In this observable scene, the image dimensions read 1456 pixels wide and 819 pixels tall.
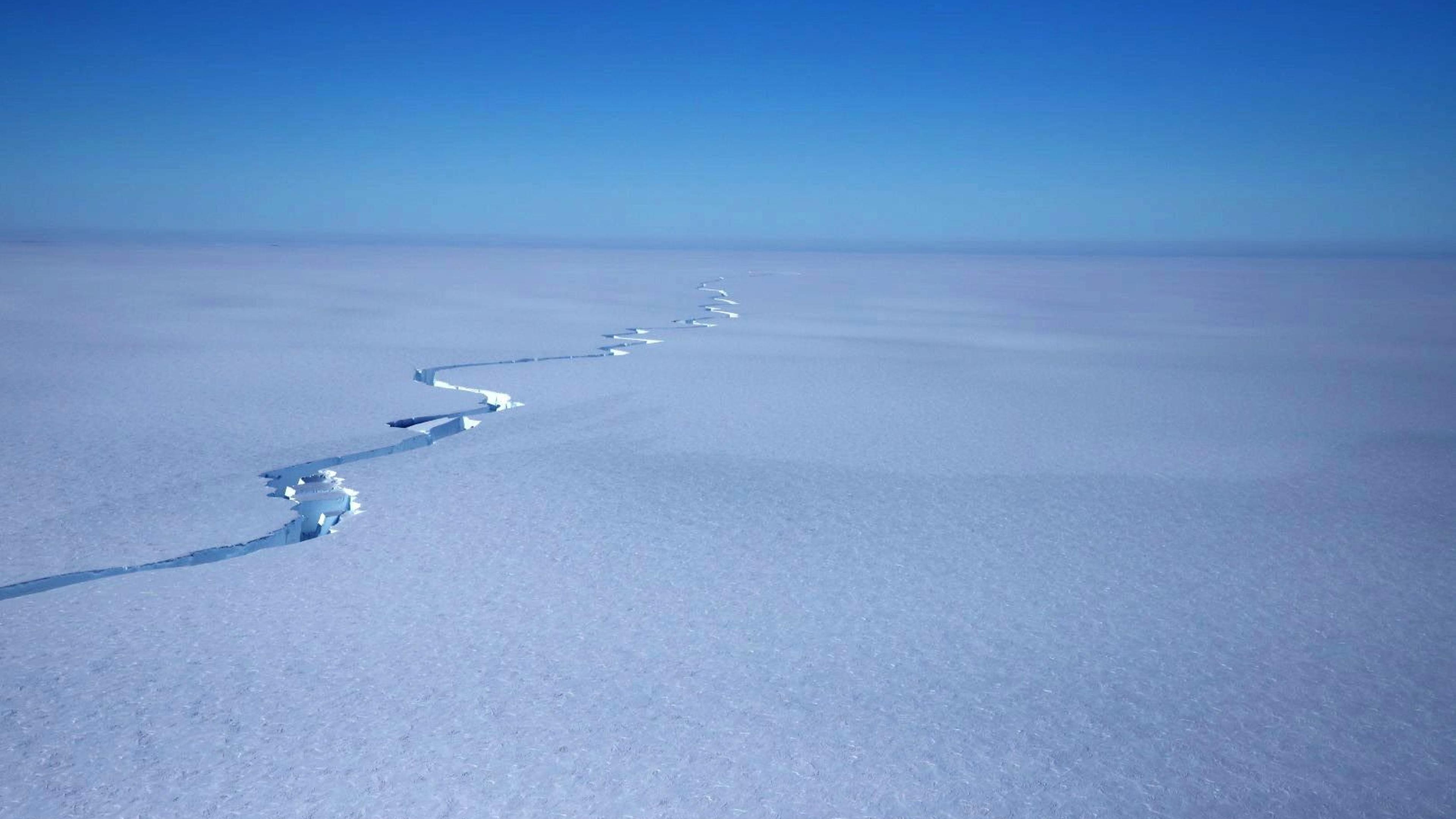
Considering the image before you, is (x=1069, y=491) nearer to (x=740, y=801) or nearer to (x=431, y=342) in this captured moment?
(x=740, y=801)

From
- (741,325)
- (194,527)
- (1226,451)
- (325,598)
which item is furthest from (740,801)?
(741,325)

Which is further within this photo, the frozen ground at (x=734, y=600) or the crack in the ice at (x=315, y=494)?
the crack in the ice at (x=315, y=494)

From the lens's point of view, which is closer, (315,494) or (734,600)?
(734,600)

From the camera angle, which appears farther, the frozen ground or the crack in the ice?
the crack in the ice
